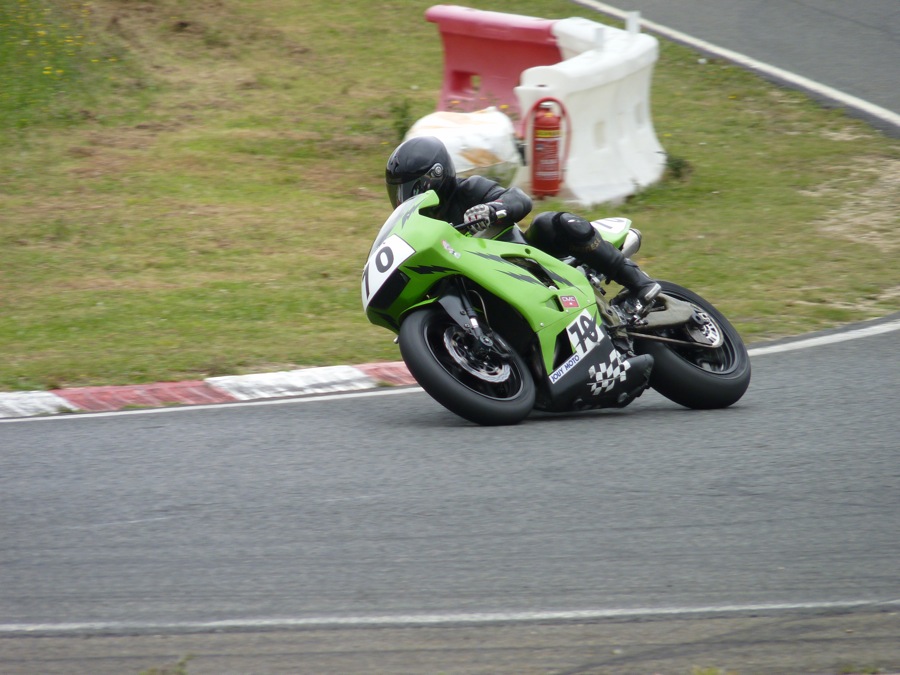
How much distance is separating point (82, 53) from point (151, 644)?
14.8 metres

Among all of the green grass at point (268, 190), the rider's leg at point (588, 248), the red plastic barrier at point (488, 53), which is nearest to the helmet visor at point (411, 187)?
the rider's leg at point (588, 248)

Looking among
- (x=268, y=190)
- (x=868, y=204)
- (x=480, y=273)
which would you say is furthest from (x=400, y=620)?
(x=268, y=190)

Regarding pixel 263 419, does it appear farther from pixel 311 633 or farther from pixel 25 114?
pixel 25 114

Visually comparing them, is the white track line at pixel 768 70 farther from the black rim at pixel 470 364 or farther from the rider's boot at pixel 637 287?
the black rim at pixel 470 364

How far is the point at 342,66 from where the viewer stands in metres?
18.5

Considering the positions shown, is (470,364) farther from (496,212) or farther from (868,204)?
(868,204)

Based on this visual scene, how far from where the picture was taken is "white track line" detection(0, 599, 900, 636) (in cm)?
396

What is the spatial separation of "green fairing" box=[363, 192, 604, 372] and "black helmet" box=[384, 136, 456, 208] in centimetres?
19

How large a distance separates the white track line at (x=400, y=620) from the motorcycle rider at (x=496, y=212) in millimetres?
2535

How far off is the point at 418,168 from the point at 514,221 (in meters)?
0.56

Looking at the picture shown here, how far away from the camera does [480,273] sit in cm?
602

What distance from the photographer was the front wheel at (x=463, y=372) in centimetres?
580

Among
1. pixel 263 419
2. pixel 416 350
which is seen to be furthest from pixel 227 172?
pixel 416 350

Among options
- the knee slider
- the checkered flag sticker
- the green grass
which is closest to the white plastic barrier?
the green grass
